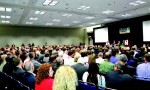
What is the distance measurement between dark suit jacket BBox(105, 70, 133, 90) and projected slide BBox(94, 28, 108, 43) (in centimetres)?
2292

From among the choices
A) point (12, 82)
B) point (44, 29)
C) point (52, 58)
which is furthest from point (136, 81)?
point (44, 29)

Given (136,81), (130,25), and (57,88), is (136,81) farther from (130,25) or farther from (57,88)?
(130,25)

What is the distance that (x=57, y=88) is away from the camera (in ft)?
7.99

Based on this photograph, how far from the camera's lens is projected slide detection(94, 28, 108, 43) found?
2662cm

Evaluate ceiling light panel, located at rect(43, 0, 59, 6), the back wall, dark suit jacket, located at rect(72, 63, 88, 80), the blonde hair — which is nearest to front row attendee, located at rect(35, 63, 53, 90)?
the blonde hair

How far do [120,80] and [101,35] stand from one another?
24004 mm

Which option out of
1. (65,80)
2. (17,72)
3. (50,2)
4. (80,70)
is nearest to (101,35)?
(50,2)

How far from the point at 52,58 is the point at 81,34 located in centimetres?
2767

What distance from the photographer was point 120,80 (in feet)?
12.2

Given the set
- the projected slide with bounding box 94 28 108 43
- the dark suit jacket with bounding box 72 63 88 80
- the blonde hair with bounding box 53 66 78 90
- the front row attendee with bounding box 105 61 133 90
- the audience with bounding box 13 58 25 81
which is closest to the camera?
the blonde hair with bounding box 53 66 78 90

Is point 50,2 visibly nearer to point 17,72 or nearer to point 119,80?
point 17,72

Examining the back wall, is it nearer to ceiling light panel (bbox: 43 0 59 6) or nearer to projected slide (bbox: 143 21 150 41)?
projected slide (bbox: 143 21 150 41)

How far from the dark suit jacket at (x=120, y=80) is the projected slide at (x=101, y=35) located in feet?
75.2

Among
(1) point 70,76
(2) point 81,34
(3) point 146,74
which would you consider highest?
(2) point 81,34
